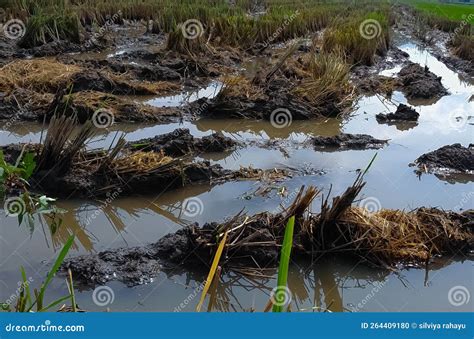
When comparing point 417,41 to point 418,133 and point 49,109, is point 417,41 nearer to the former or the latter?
point 418,133

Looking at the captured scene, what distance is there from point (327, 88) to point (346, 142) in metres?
1.79

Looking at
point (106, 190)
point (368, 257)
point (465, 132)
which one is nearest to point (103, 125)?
point (106, 190)

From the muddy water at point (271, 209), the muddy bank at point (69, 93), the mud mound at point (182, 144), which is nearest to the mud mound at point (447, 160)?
the muddy water at point (271, 209)

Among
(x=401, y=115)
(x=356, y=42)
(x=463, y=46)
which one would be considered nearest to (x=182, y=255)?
(x=401, y=115)

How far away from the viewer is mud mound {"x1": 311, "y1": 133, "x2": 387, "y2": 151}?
7738mm

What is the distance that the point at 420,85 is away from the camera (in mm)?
10750

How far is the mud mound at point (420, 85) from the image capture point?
1060 centimetres

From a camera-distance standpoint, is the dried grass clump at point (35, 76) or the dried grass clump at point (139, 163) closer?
the dried grass clump at point (139, 163)

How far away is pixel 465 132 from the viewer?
8812 mm

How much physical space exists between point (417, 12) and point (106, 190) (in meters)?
20.7

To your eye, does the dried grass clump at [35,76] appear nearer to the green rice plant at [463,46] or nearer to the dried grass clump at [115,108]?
the dried grass clump at [115,108]

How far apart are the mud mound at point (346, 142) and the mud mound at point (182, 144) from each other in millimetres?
1140

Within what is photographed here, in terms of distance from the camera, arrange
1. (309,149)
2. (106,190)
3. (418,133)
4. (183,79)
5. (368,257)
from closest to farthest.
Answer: (368,257) < (106,190) < (309,149) < (418,133) < (183,79)

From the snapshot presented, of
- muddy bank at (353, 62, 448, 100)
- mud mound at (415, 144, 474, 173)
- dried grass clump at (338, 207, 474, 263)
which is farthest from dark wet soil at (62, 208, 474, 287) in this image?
muddy bank at (353, 62, 448, 100)
